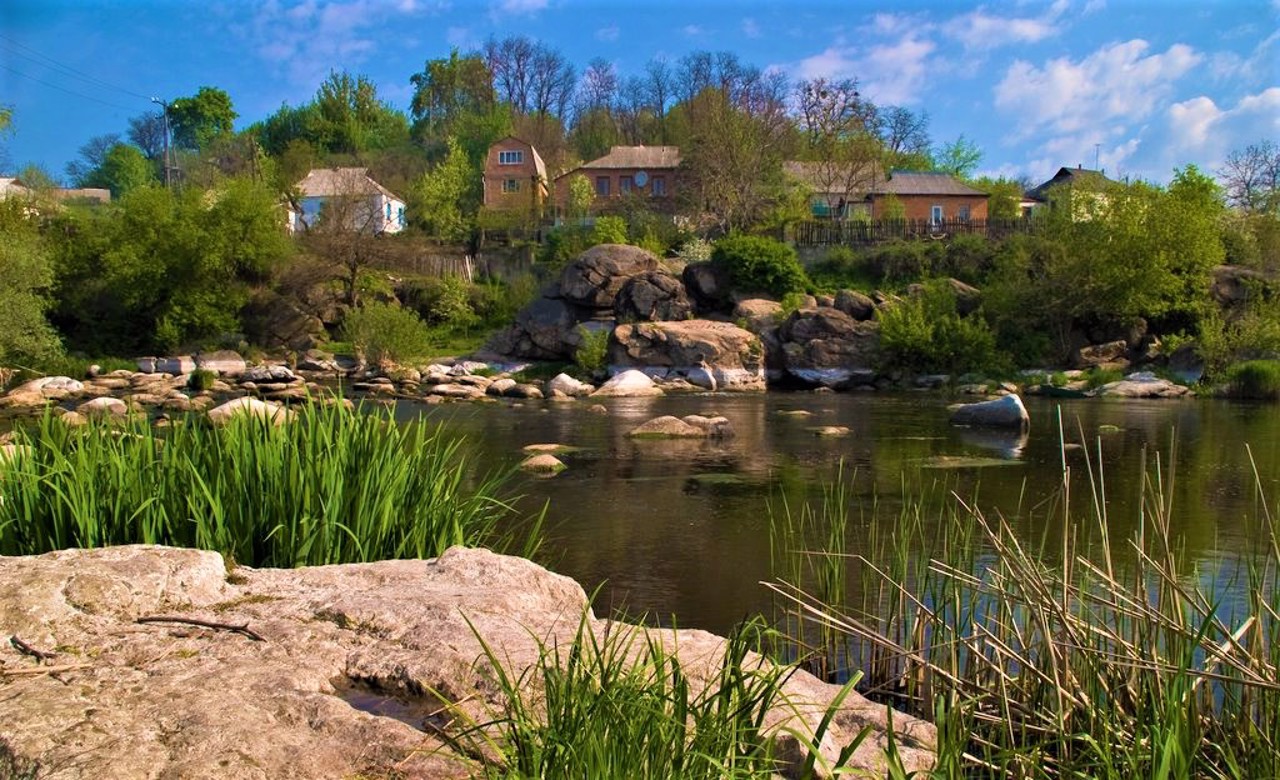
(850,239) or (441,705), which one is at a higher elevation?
(850,239)

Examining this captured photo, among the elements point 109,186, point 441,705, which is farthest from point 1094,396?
point 109,186

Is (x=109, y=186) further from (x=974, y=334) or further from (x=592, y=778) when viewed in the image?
(x=592, y=778)

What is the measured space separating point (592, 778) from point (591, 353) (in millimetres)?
40271

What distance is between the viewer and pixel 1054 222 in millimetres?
43875

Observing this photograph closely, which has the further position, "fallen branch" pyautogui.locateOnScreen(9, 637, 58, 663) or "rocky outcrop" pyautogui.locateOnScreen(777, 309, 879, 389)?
"rocky outcrop" pyautogui.locateOnScreen(777, 309, 879, 389)

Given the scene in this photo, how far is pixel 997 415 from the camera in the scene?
2405 cm

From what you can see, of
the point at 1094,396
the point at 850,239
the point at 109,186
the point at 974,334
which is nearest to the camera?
the point at 1094,396

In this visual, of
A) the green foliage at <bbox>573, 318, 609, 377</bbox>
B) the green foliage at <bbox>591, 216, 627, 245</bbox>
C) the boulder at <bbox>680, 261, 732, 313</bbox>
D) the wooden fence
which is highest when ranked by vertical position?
the green foliage at <bbox>591, 216, 627, 245</bbox>

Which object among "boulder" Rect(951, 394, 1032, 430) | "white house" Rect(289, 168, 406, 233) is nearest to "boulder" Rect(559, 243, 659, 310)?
"white house" Rect(289, 168, 406, 233)

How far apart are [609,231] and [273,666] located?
2164 inches

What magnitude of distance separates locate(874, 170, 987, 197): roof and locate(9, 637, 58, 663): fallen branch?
6600 cm

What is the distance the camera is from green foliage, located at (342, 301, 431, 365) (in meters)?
43.2

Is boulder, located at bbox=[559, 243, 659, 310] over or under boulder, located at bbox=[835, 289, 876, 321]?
over

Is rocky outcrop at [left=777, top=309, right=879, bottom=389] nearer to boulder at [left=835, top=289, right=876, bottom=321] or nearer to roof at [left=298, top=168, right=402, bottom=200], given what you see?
boulder at [left=835, top=289, right=876, bottom=321]
